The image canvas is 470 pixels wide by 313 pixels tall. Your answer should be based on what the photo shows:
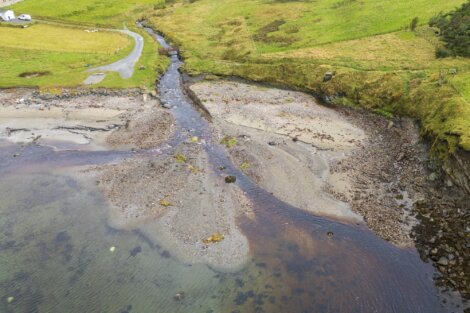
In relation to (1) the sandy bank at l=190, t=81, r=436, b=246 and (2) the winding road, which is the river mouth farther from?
(2) the winding road

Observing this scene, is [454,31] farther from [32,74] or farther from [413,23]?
[32,74]

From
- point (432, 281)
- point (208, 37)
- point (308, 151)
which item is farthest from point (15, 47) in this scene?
point (432, 281)

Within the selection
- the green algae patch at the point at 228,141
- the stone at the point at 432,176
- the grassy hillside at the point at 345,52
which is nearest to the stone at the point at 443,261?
the stone at the point at 432,176

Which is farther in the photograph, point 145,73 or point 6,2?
point 6,2

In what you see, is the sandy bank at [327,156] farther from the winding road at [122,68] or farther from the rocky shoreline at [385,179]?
the winding road at [122,68]

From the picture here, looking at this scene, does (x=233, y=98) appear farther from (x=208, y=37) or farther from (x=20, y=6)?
(x=20, y=6)

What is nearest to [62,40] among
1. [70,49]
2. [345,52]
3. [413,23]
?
[70,49]
